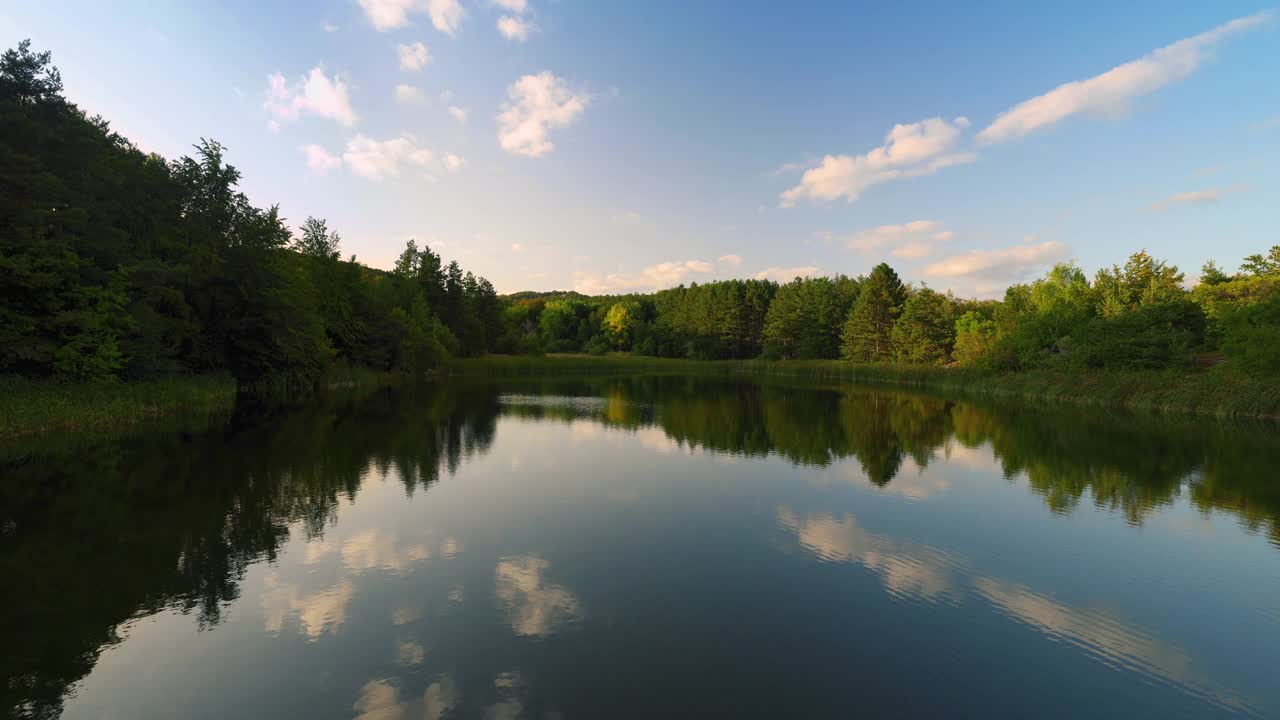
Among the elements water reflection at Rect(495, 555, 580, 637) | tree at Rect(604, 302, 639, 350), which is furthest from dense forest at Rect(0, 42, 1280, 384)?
tree at Rect(604, 302, 639, 350)

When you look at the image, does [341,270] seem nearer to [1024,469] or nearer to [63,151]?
[63,151]

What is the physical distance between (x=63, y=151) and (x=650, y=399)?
34.5 meters

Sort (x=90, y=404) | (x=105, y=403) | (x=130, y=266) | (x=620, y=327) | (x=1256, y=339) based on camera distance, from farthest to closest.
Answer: (x=620, y=327) → (x=1256, y=339) → (x=130, y=266) → (x=105, y=403) → (x=90, y=404)

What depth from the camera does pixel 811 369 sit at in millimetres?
82250

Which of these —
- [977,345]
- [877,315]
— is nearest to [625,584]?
[977,345]

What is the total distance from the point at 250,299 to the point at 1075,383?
57835mm

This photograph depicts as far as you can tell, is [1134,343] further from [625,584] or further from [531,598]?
[531,598]

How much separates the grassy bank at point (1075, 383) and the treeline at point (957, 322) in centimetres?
205

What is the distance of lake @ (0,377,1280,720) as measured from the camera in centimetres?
630

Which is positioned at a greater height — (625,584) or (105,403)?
(105,403)

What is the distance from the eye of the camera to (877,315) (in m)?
87.9

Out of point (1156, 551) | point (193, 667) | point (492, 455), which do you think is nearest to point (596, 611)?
point (193, 667)

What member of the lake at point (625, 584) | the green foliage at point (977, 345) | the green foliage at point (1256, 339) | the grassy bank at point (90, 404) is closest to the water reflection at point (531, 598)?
the lake at point (625, 584)

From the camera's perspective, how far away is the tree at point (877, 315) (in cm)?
8725
